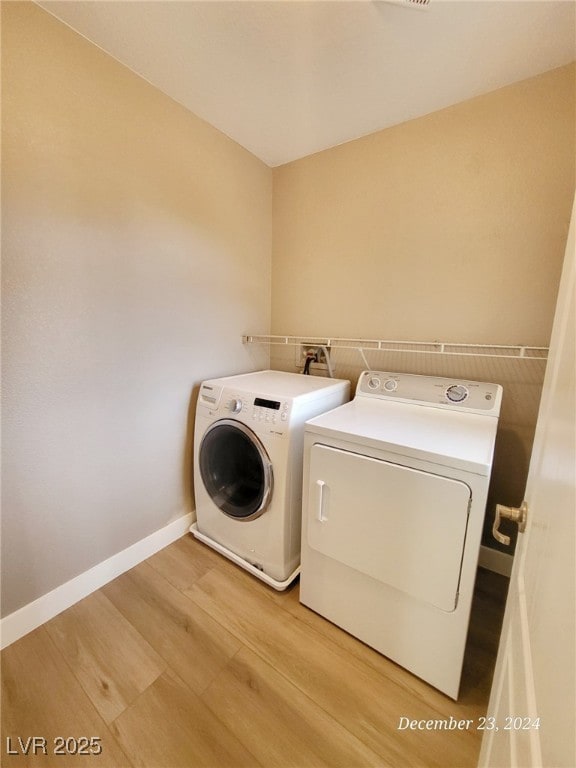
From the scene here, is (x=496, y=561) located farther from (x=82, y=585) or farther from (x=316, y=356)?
(x=82, y=585)

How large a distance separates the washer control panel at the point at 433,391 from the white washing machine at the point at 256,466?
181mm

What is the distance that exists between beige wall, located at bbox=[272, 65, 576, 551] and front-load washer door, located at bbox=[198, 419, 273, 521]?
84 centimetres

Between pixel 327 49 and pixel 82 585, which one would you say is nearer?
pixel 327 49

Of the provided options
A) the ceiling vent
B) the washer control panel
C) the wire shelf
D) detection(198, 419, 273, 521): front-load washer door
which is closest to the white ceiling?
the ceiling vent

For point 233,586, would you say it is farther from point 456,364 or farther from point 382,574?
point 456,364

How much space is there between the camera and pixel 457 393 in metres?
1.45

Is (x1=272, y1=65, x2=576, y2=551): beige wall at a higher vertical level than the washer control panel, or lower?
higher

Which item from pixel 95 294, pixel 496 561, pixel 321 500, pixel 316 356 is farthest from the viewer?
pixel 316 356

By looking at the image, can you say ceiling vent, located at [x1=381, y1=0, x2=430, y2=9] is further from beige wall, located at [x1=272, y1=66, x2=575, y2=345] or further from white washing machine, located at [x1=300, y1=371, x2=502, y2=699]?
white washing machine, located at [x1=300, y1=371, x2=502, y2=699]

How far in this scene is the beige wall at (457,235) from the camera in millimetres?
1334

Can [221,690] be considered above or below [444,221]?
below

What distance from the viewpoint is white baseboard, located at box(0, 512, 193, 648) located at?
3.90ft

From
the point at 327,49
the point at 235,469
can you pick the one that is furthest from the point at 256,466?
the point at 327,49

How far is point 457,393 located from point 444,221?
2.88 ft
